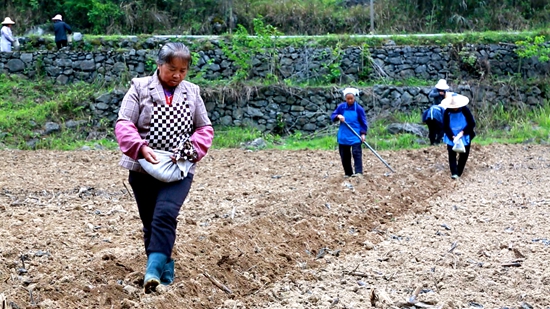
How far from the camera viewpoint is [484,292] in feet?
17.1

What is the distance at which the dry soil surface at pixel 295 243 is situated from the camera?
16.8 feet

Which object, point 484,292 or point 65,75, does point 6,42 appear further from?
point 484,292

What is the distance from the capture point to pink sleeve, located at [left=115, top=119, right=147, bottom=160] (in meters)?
4.80

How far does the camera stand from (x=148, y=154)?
188 inches

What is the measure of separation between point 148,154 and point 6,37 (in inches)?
729

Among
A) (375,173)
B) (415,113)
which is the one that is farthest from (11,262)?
(415,113)

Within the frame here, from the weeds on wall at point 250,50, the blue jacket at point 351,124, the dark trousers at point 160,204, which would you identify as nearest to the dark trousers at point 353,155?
the blue jacket at point 351,124

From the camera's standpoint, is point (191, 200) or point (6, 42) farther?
point (6, 42)

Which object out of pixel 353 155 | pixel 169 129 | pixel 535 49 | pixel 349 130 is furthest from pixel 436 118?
pixel 169 129

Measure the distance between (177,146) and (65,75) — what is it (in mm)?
17686

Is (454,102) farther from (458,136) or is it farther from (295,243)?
(295,243)

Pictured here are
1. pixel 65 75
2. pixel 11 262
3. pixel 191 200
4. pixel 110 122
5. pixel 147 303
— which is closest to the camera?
pixel 147 303

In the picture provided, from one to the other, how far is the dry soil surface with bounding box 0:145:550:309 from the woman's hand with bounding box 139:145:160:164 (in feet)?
2.83

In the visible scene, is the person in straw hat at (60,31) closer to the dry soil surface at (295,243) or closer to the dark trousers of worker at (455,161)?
the dry soil surface at (295,243)
